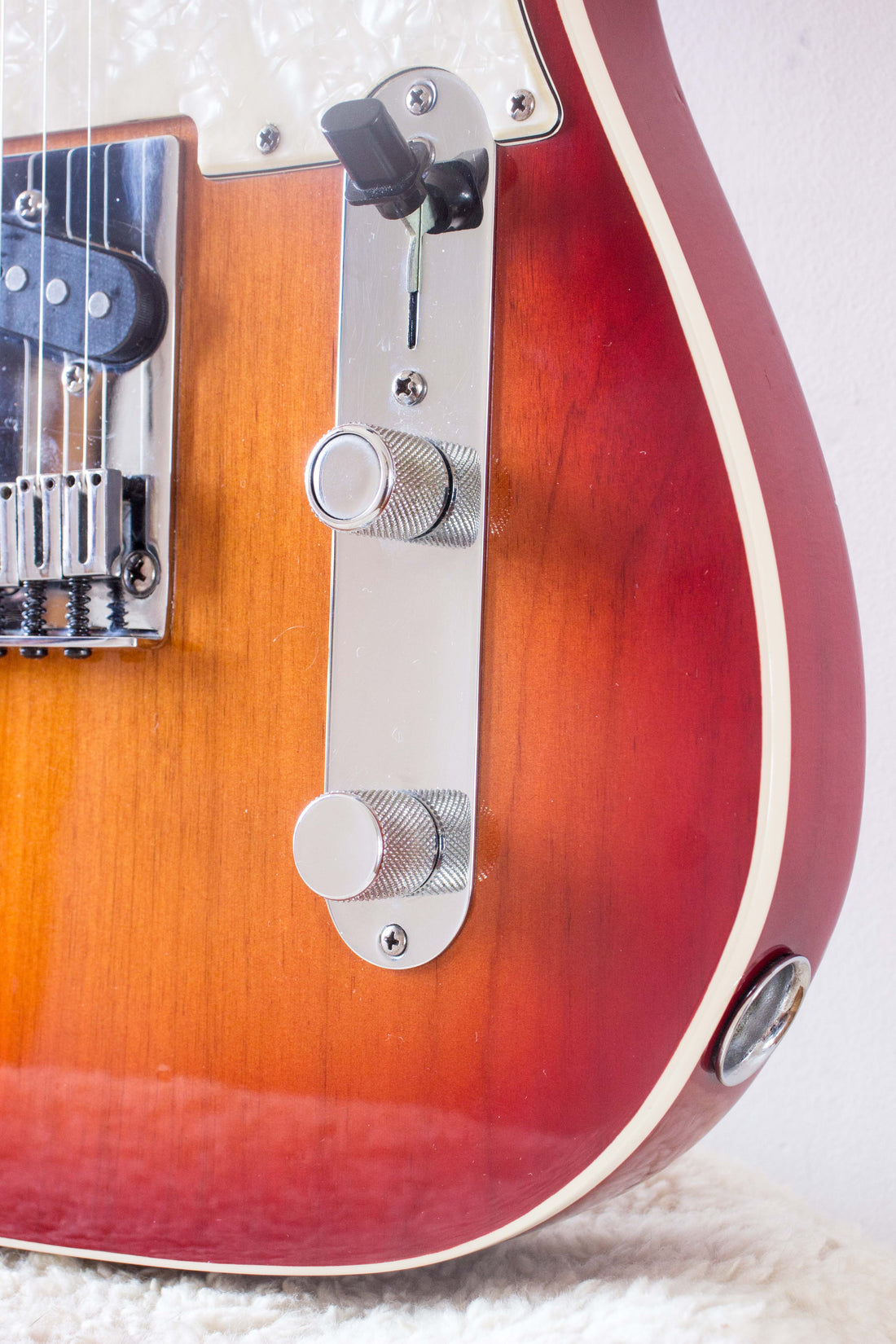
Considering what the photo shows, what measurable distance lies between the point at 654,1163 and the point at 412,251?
34 centimetres

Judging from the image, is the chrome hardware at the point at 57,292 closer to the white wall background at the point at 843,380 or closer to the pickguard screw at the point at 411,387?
the pickguard screw at the point at 411,387

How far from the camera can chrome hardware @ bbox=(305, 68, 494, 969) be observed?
0.40 m

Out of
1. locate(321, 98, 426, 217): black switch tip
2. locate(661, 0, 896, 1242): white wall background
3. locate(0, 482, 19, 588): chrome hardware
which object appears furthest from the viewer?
locate(661, 0, 896, 1242): white wall background

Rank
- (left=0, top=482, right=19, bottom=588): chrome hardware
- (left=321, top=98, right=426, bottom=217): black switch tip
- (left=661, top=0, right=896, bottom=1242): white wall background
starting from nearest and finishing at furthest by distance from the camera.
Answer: (left=321, top=98, right=426, bottom=217): black switch tip < (left=0, top=482, right=19, bottom=588): chrome hardware < (left=661, top=0, right=896, bottom=1242): white wall background

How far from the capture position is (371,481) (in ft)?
1.20

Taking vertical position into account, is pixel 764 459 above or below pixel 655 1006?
above

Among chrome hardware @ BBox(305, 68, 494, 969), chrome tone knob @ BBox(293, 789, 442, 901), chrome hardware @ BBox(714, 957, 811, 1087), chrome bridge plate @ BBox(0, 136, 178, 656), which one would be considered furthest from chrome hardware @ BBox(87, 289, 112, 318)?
chrome hardware @ BBox(714, 957, 811, 1087)

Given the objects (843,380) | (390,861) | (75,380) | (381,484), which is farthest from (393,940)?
(843,380)

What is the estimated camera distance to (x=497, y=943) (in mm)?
399

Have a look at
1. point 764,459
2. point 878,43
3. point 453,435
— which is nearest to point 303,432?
point 453,435

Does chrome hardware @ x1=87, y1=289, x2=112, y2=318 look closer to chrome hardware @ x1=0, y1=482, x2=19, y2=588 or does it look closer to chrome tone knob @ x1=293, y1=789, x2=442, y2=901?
chrome hardware @ x1=0, y1=482, x2=19, y2=588

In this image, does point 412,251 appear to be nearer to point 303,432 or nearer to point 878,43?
point 303,432

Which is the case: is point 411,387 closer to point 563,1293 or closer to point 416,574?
point 416,574

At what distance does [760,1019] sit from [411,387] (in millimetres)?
254
